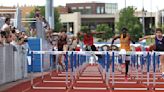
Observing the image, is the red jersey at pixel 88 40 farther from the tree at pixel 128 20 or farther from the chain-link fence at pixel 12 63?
the tree at pixel 128 20

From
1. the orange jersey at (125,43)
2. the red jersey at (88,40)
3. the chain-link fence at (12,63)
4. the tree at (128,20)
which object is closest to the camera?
the chain-link fence at (12,63)

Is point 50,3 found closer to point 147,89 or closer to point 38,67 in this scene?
point 38,67

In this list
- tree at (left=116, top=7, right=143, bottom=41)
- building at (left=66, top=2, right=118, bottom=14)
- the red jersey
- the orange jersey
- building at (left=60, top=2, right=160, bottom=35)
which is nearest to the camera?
the orange jersey

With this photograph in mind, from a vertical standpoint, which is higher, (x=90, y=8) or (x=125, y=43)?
(x=90, y=8)

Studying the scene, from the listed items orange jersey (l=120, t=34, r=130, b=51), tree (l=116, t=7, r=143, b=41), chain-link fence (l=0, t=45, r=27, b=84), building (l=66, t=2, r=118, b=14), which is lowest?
chain-link fence (l=0, t=45, r=27, b=84)

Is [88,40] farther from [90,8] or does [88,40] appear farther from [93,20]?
[90,8]

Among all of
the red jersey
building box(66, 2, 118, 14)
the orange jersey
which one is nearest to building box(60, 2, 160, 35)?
building box(66, 2, 118, 14)

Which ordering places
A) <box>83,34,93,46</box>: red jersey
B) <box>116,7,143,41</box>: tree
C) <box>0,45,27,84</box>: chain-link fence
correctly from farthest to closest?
<box>116,7,143,41</box>: tree, <box>83,34,93,46</box>: red jersey, <box>0,45,27,84</box>: chain-link fence

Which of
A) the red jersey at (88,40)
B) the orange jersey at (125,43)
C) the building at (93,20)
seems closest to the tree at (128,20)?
the building at (93,20)

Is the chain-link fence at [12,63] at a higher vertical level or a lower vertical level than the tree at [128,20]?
lower

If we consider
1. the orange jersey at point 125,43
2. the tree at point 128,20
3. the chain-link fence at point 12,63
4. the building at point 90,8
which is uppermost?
the building at point 90,8

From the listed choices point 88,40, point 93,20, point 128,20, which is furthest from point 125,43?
point 93,20

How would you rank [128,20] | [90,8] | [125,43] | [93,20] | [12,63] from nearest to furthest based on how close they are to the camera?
[12,63] < [125,43] < [128,20] < [93,20] < [90,8]

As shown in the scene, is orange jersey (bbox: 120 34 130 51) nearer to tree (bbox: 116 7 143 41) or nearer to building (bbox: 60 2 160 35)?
tree (bbox: 116 7 143 41)
